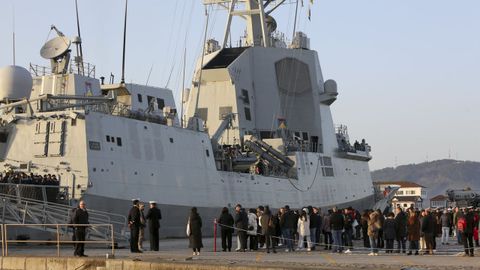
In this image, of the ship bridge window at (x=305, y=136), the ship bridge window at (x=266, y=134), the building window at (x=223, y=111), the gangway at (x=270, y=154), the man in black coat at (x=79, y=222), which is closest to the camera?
the man in black coat at (x=79, y=222)

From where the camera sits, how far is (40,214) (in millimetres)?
24500

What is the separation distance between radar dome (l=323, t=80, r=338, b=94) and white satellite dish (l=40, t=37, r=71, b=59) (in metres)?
19.5

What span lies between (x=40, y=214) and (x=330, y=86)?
26235 millimetres

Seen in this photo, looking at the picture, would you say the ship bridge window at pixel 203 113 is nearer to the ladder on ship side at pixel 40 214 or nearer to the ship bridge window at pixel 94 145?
the ship bridge window at pixel 94 145

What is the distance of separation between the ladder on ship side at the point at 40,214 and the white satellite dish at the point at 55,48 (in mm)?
7839

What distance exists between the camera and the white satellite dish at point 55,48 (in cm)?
3216

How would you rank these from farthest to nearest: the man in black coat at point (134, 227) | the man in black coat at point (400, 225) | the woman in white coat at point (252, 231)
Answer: the woman in white coat at point (252, 231)
the man in black coat at point (400, 225)
the man in black coat at point (134, 227)

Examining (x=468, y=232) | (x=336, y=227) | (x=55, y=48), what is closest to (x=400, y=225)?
(x=336, y=227)

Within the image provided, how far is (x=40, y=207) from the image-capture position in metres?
26.0

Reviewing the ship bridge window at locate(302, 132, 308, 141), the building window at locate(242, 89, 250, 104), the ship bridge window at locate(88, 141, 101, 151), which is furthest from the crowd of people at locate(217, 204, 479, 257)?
the ship bridge window at locate(302, 132, 308, 141)

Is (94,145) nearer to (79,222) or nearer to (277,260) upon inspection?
(79,222)

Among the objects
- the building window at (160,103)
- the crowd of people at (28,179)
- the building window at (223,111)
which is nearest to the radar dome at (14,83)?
the crowd of people at (28,179)

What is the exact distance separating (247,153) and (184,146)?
7885mm

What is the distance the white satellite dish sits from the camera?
105 ft
